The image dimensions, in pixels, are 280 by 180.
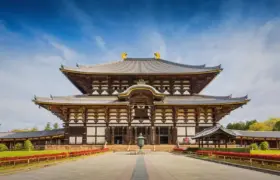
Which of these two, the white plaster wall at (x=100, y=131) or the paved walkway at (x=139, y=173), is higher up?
the white plaster wall at (x=100, y=131)

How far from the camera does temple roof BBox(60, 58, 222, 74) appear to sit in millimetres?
47469

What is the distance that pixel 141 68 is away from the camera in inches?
2082

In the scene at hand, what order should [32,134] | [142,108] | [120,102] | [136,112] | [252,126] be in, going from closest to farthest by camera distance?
[120,102] < [142,108] < [136,112] < [32,134] < [252,126]

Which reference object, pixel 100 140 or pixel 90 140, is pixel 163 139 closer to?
pixel 100 140

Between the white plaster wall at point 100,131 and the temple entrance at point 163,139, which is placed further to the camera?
the temple entrance at point 163,139

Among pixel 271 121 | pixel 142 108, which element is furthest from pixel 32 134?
pixel 271 121

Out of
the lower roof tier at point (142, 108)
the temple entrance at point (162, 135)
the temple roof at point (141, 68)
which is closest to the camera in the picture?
the lower roof tier at point (142, 108)

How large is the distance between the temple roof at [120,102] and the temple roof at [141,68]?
15.0ft

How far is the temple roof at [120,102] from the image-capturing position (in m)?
42.4

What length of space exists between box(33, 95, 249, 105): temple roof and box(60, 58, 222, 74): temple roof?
181 inches

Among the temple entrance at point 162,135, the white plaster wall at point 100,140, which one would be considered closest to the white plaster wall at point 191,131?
the temple entrance at point 162,135

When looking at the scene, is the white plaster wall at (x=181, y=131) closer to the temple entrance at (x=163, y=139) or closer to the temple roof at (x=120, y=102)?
the temple entrance at (x=163, y=139)

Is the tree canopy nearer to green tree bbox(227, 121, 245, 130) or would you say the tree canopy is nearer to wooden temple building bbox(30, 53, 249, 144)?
green tree bbox(227, 121, 245, 130)

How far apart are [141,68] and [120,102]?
38.6 ft
